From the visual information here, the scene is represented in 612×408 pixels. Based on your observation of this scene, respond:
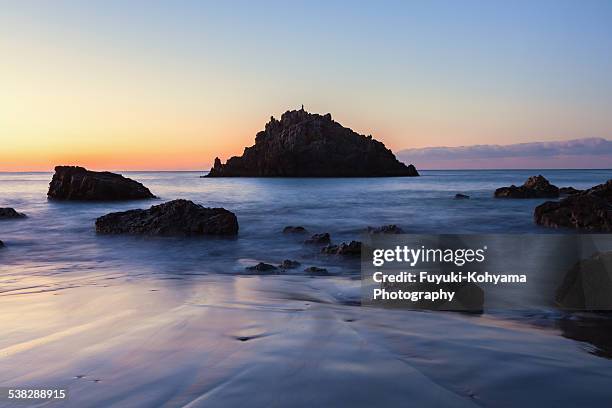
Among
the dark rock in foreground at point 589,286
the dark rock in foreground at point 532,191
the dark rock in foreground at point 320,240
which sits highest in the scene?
the dark rock in foreground at point 532,191

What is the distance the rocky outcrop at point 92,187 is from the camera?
1152 inches

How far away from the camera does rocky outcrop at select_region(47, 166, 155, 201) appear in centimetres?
2927

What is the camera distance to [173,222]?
13.5 metres

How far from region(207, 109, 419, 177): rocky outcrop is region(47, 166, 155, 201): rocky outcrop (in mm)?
75775

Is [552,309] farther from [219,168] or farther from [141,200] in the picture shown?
[219,168]

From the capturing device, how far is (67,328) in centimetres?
463

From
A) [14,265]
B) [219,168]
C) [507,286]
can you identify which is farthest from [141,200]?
[219,168]

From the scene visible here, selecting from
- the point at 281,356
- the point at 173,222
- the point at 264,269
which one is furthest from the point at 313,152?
the point at 281,356

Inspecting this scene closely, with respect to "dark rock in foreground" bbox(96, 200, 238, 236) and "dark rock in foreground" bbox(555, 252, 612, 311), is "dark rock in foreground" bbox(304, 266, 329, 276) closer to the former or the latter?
"dark rock in foreground" bbox(555, 252, 612, 311)

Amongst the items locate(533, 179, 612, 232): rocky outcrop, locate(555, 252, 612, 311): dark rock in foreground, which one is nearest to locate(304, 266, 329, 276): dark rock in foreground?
locate(555, 252, 612, 311): dark rock in foreground

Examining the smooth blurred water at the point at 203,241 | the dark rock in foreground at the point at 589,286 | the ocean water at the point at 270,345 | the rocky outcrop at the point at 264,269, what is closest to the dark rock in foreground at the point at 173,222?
the smooth blurred water at the point at 203,241

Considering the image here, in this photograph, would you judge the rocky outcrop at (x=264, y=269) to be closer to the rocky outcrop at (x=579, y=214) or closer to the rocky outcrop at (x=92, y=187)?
the rocky outcrop at (x=579, y=214)

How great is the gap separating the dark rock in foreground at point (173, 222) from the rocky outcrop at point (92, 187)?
15.9 m

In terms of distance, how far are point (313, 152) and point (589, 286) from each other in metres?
103
